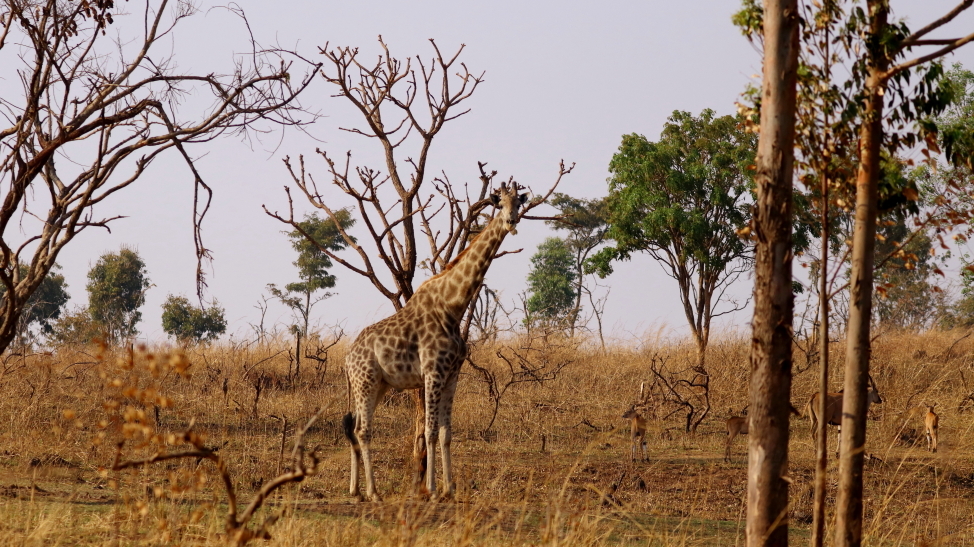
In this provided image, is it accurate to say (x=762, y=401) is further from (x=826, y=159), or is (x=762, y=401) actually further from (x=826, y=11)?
(x=826, y=11)

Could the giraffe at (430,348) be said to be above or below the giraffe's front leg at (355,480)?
above

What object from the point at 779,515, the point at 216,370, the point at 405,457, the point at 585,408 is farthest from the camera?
the point at 216,370

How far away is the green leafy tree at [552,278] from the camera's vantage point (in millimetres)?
38062

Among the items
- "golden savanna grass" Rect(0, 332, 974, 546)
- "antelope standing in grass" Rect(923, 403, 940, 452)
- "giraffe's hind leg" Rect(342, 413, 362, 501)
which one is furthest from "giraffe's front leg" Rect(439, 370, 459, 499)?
"antelope standing in grass" Rect(923, 403, 940, 452)

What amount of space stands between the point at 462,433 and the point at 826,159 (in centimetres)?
802

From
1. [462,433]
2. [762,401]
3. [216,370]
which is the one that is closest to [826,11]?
[762,401]

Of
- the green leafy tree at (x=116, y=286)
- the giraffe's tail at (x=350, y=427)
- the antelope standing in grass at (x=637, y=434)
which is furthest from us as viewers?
the green leafy tree at (x=116, y=286)

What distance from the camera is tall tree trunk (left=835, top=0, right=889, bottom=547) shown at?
5.03 meters

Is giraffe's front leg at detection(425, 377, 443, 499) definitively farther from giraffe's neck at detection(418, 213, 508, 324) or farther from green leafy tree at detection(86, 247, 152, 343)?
green leafy tree at detection(86, 247, 152, 343)

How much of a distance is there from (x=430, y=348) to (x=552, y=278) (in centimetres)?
2994

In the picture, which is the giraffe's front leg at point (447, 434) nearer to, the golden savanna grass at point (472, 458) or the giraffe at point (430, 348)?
the giraffe at point (430, 348)

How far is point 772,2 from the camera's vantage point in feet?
15.7

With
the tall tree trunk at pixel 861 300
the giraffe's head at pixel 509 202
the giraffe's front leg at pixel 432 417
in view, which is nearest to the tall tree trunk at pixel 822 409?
the tall tree trunk at pixel 861 300

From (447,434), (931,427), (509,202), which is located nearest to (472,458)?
(447,434)
